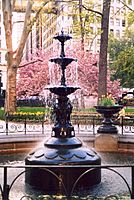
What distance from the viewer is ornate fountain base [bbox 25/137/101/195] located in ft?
28.6

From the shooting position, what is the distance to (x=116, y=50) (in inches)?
2340

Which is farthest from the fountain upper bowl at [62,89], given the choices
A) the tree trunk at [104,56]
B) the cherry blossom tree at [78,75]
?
the cherry blossom tree at [78,75]

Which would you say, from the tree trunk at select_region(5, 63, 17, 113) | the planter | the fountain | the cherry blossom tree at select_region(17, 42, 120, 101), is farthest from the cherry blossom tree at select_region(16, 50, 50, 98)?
the fountain

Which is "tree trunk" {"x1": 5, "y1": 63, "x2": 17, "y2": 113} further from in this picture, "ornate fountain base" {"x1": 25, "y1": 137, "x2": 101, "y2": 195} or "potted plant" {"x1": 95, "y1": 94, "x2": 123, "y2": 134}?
"ornate fountain base" {"x1": 25, "y1": 137, "x2": 101, "y2": 195}

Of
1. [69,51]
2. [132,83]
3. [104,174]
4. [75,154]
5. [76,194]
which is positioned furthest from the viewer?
[132,83]

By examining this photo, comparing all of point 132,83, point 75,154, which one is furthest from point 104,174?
point 132,83

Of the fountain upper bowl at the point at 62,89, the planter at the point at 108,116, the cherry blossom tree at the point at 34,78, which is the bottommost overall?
the planter at the point at 108,116

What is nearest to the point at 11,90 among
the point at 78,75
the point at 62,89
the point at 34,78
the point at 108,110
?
the point at 34,78

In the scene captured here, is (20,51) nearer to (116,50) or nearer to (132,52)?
(132,52)

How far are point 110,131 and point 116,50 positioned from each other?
45.8 m

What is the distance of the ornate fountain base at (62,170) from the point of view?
8703 mm

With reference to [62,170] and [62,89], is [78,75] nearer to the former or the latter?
[62,89]

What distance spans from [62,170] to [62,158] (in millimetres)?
363

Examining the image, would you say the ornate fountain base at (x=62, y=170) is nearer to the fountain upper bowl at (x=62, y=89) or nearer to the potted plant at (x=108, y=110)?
the fountain upper bowl at (x=62, y=89)
